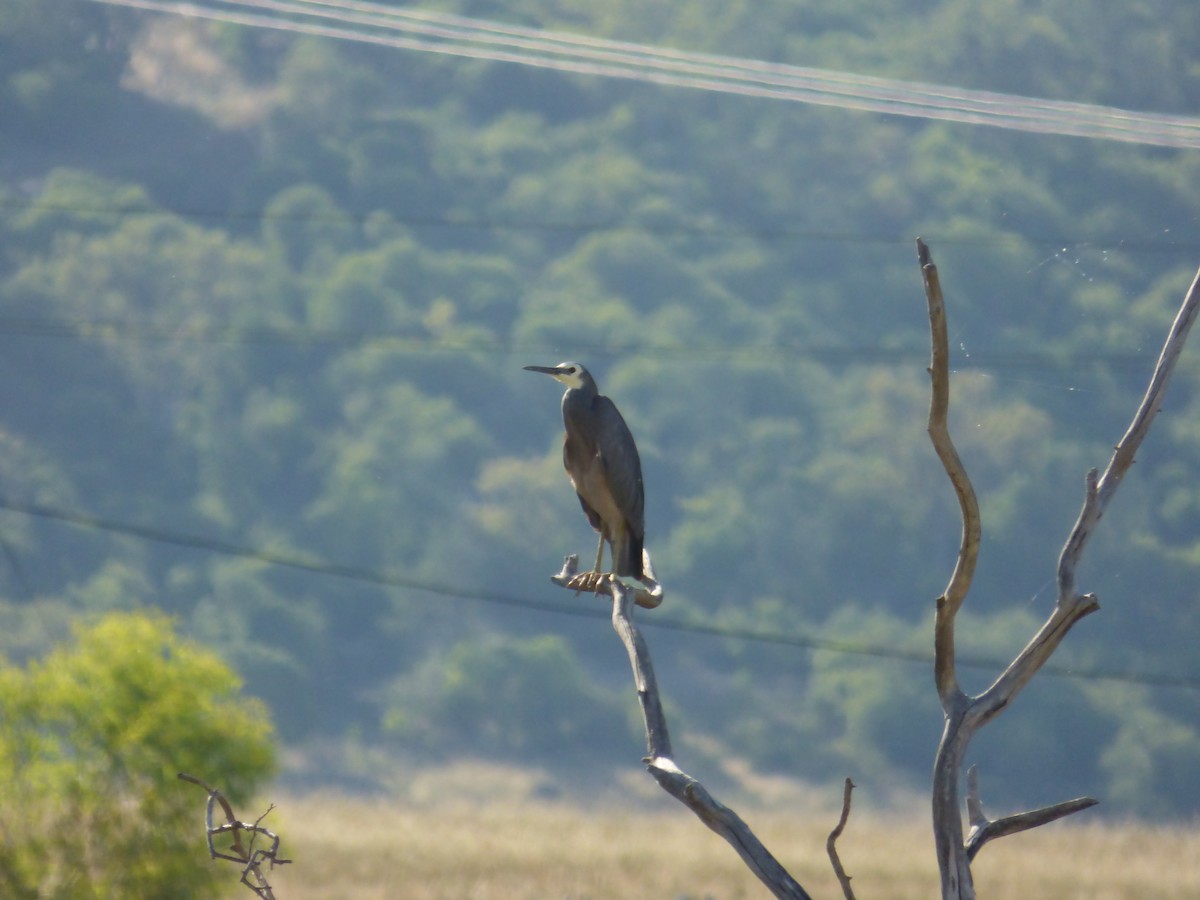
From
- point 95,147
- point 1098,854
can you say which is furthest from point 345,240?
point 1098,854

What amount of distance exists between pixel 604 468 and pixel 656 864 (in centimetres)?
1255

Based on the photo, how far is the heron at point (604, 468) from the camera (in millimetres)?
6445

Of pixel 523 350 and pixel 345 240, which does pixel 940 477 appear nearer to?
pixel 523 350

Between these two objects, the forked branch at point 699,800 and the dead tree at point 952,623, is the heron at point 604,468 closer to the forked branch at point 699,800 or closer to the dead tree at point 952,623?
the forked branch at point 699,800

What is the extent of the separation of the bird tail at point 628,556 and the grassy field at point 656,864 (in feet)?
26.8

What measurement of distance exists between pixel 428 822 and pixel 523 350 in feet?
105

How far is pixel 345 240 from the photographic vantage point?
62.9 meters

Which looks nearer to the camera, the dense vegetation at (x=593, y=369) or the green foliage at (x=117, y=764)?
the green foliage at (x=117, y=764)

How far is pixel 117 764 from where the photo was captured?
1241 cm

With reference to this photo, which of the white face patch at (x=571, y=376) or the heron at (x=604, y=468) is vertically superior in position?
the white face patch at (x=571, y=376)

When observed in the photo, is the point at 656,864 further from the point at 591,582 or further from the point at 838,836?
the point at 838,836

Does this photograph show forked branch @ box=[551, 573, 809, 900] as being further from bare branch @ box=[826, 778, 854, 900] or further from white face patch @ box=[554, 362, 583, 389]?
white face patch @ box=[554, 362, 583, 389]

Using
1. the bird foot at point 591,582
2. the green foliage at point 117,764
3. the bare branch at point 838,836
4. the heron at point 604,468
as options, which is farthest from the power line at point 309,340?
the bare branch at point 838,836

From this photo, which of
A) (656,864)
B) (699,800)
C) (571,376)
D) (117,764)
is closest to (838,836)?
(699,800)
